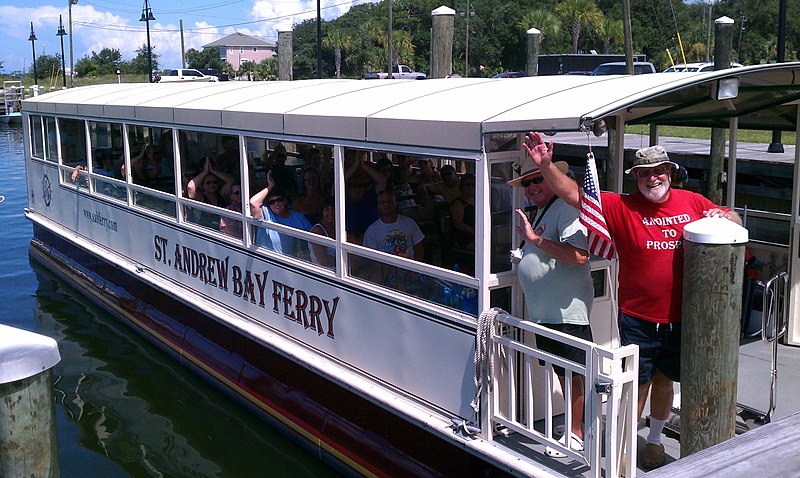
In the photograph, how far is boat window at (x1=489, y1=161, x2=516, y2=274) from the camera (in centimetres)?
465

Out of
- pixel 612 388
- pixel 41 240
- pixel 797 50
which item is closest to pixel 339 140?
pixel 612 388

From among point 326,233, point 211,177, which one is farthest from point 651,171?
point 211,177

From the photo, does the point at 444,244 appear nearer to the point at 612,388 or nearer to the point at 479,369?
the point at 479,369

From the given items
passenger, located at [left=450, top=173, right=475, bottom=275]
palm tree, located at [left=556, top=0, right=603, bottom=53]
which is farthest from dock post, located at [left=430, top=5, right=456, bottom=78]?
palm tree, located at [left=556, top=0, right=603, bottom=53]

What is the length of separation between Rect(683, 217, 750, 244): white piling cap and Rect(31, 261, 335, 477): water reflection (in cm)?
363

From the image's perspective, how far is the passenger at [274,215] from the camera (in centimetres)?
672

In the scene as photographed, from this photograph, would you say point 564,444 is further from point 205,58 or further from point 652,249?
point 205,58

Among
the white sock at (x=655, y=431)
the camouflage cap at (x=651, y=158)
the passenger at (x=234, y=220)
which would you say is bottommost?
the white sock at (x=655, y=431)

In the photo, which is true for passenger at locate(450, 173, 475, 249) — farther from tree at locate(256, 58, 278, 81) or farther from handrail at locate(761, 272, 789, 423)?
tree at locate(256, 58, 278, 81)

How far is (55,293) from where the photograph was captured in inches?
483

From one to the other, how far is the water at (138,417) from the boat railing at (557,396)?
2.11m

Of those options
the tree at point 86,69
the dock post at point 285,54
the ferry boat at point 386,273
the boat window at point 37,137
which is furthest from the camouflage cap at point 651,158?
the tree at point 86,69

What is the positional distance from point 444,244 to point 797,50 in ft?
134

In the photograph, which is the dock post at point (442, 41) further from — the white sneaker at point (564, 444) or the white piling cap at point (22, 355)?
the white piling cap at point (22, 355)
